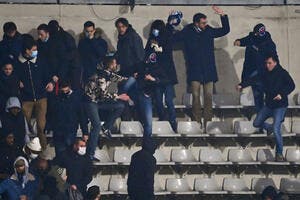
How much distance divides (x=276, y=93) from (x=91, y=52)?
423cm

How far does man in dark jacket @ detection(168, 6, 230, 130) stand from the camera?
30.7 meters

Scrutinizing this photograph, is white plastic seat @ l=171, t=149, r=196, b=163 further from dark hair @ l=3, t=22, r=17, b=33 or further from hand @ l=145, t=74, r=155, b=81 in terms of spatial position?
dark hair @ l=3, t=22, r=17, b=33

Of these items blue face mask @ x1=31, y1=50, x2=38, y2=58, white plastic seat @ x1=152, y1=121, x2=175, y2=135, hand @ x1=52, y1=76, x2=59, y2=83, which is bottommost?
white plastic seat @ x1=152, y1=121, x2=175, y2=135

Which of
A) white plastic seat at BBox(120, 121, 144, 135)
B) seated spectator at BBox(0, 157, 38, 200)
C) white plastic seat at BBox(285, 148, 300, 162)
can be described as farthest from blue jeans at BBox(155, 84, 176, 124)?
seated spectator at BBox(0, 157, 38, 200)

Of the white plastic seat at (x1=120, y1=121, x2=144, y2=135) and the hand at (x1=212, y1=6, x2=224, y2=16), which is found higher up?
the hand at (x1=212, y1=6, x2=224, y2=16)

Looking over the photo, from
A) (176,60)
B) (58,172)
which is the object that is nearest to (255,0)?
(176,60)

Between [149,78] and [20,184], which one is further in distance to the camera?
[149,78]

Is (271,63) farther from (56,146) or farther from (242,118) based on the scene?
(56,146)

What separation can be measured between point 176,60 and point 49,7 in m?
3.27

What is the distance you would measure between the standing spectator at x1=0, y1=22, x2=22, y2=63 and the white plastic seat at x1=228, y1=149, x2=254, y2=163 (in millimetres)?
5308

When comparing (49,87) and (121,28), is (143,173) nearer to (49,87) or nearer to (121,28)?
(49,87)

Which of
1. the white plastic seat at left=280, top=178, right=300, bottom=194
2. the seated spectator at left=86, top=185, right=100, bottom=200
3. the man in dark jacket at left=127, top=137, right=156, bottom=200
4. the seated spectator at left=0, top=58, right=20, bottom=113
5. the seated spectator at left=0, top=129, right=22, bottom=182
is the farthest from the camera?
the white plastic seat at left=280, top=178, right=300, bottom=194

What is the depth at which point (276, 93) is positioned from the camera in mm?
29781

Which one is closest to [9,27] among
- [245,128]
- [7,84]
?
[7,84]
